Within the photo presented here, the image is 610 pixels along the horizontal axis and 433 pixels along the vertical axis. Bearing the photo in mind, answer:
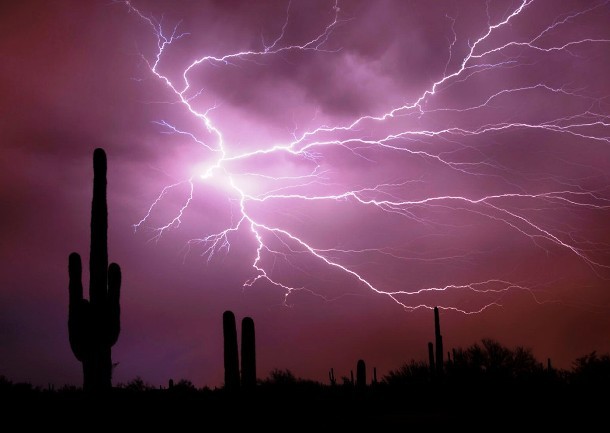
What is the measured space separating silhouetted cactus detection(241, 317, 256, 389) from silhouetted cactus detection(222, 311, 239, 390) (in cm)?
14

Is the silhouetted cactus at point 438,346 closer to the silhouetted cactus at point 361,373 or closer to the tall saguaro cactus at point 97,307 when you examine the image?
the silhouetted cactus at point 361,373

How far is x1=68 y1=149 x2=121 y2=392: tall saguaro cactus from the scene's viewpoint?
449 inches

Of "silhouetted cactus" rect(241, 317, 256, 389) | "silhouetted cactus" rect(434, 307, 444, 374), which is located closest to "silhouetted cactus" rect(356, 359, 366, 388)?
"silhouetted cactus" rect(434, 307, 444, 374)

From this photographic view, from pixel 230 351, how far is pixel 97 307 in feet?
8.55

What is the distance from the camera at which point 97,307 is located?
11.6 meters

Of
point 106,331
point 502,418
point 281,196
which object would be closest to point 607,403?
point 502,418

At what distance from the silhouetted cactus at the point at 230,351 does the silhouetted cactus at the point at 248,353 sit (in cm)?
14

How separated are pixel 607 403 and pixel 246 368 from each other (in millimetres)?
7029

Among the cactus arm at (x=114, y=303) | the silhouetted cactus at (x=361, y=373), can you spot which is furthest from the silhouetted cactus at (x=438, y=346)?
→ the cactus arm at (x=114, y=303)

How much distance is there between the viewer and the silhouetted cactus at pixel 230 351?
12.1 meters

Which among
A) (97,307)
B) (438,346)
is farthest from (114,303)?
(438,346)

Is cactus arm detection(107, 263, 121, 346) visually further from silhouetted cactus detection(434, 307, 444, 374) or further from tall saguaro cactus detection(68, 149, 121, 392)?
silhouetted cactus detection(434, 307, 444, 374)

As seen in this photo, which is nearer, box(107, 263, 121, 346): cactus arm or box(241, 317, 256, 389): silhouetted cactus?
box(107, 263, 121, 346): cactus arm

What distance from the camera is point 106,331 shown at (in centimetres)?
1161
